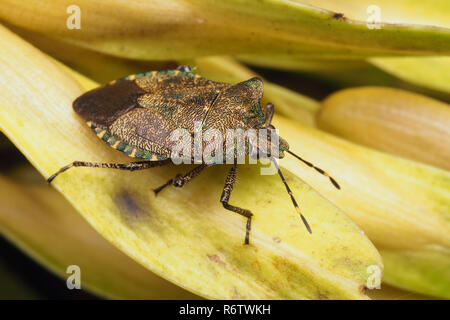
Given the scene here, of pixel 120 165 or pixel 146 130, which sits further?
pixel 146 130

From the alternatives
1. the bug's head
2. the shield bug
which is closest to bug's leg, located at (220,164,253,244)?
the shield bug

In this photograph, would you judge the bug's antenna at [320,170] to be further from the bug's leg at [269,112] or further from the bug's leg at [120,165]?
the bug's leg at [120,165]

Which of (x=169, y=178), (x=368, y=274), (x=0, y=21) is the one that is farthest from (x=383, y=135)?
(x=0, y=21)

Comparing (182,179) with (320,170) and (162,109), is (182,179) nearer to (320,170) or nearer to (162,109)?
(162,109)

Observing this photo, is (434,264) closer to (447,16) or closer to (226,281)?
(226,281)

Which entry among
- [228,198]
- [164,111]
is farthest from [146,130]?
[228,198]

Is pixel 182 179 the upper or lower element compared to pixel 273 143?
lower
